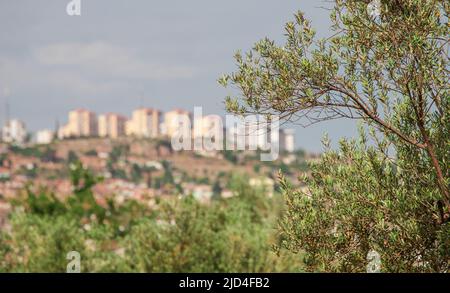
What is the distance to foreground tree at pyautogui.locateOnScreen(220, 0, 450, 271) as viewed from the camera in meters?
12.5

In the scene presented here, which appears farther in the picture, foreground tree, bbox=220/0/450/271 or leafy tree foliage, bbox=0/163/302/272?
leafy tree foliage, bbox=0/163/302/272

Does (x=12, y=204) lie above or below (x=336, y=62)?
below

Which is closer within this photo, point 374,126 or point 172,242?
point 374,126

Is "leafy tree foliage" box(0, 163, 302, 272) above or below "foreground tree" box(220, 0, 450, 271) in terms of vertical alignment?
below

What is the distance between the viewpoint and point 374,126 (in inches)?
547

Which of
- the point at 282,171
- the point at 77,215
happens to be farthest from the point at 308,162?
the point at 77,215

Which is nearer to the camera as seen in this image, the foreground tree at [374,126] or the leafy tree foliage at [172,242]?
the foreground tree at [374,126]

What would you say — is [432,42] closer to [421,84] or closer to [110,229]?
[421,84]

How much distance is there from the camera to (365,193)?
13.6 m

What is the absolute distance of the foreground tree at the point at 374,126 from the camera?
Answer: 12.5 metres

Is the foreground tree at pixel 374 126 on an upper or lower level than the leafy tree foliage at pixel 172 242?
upper

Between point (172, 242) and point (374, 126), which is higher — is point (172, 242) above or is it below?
below
